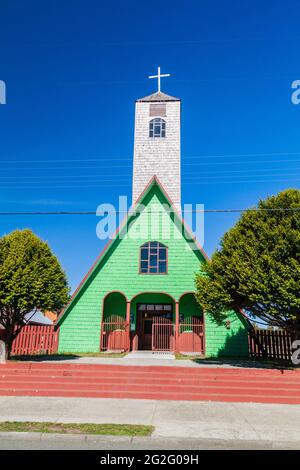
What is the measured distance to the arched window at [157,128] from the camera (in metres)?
27.2

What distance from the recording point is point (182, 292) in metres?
17.9

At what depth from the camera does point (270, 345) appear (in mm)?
16453

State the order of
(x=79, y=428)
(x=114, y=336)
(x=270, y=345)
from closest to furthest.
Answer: (x=79, y=428) → (x=270, y=345) → (x=114, y=336)

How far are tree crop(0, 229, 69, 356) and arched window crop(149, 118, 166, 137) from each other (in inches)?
640

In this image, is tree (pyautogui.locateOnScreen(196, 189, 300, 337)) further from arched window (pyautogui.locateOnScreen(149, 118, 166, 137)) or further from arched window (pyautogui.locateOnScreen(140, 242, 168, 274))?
arched window (pyautogui.locateOnScreen(149, 118, 166, 137))

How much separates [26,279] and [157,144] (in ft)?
56.9

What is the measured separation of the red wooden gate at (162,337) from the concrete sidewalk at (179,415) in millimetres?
8980

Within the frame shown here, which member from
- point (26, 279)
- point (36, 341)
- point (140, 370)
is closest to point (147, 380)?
point (140, 370)

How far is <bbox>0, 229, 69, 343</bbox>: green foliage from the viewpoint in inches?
484

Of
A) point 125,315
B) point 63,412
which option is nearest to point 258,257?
point 63,412

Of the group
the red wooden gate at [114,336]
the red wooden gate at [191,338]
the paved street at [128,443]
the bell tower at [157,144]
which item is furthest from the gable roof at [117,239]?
the paved street at [128,443]

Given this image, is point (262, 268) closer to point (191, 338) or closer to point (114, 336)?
point (191, 338)

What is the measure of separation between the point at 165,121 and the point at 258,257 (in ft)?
61.4
